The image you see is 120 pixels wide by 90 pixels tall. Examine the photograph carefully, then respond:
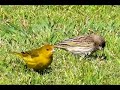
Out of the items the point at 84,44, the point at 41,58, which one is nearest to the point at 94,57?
the point at 84,44

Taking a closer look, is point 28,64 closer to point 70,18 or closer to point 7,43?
point 7,43

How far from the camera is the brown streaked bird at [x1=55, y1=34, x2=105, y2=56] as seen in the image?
977cm

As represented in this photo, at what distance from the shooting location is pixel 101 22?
432 inches

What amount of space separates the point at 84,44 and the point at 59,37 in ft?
1.37

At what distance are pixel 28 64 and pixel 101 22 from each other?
2.36 metres

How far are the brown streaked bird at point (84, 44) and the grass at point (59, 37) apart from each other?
0.35ft

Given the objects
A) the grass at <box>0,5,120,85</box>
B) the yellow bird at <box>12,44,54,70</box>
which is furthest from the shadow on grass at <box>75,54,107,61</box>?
the yellow bird at <box>12,44,54,70</box>

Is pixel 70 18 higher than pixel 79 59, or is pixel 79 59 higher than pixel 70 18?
pixel 70 18

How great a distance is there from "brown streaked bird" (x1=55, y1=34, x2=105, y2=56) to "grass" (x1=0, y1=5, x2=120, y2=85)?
0.35 feet

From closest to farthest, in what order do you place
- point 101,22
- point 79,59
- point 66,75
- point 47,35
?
1. point 66,75
2. point 79,59
3. point 47,35
4. point 101,22

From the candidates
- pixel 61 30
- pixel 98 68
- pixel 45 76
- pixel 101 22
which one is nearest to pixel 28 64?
pixel 45 76

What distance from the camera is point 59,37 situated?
33.4 feet

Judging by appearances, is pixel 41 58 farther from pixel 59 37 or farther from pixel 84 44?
pixel 59 37

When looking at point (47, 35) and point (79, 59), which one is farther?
point (47, 35)
